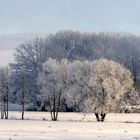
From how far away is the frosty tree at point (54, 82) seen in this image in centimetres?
6800

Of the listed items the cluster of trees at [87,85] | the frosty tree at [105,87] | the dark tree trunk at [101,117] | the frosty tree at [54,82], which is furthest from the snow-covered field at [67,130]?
the frosty tree at [105,87]

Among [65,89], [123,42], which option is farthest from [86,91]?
[123,42]

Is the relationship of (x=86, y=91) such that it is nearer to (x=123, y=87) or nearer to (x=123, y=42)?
(x=123, y=87)

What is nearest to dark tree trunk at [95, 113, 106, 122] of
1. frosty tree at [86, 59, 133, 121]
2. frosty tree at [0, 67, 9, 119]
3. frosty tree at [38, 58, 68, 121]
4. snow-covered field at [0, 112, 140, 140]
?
frosty tree at [86, 59, 133, 121]

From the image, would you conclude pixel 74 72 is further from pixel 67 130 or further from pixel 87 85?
pixel 67 130

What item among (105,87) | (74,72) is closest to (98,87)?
(105,87)

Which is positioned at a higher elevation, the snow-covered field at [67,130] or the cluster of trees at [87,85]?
the cluster of trees at [87,85]

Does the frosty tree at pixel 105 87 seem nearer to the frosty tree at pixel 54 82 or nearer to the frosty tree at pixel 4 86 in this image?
the frosty tree at pixel 54 82

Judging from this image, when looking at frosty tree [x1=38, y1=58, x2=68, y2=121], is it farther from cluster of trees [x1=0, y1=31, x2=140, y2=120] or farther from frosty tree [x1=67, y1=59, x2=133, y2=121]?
frosty tree [x1=67, y1=59, x2=133, y2=121]

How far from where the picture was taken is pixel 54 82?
69.6m

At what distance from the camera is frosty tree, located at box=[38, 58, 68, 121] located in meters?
68.0

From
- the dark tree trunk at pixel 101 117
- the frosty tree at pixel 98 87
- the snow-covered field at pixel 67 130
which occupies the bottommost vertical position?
the snow-covered field at pixel 67 130

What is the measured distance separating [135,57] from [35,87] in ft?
107

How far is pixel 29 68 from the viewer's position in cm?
9769
